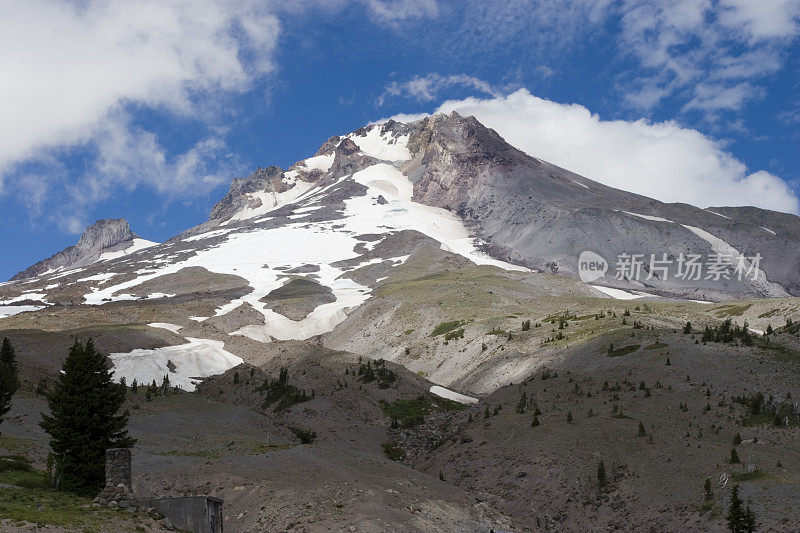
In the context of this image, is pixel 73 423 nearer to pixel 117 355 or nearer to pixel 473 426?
pixel 473 426

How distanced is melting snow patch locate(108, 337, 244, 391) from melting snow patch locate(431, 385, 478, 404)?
26.7m

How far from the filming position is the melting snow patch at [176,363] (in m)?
A: 77.5

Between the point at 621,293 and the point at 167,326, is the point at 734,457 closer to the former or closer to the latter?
the point at 167,326

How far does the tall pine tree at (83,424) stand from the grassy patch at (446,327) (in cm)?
6341

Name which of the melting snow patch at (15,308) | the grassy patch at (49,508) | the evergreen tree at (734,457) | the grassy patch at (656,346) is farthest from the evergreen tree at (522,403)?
the melting snow patch at (15,308)

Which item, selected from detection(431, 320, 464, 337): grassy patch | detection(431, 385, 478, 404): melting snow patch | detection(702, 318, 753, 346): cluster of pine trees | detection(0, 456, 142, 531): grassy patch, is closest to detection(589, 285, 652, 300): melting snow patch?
detection(431, 320, 464, 337): grassy patch

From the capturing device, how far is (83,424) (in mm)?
31719

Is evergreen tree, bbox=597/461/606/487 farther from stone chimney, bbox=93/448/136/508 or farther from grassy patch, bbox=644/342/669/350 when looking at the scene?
grassy patch, bbox=644/342/669/350

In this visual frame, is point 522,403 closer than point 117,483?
No

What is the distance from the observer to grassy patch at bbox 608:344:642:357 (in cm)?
5575

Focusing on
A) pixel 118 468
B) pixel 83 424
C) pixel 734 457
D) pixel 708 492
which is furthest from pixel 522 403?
pixel 118 468

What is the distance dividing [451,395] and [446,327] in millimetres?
32882

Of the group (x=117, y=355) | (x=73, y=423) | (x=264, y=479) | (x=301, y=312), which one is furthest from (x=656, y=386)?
(x=301, y=312)

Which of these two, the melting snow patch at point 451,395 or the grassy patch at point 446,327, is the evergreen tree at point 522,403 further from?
the grassy patch at point 446,327
